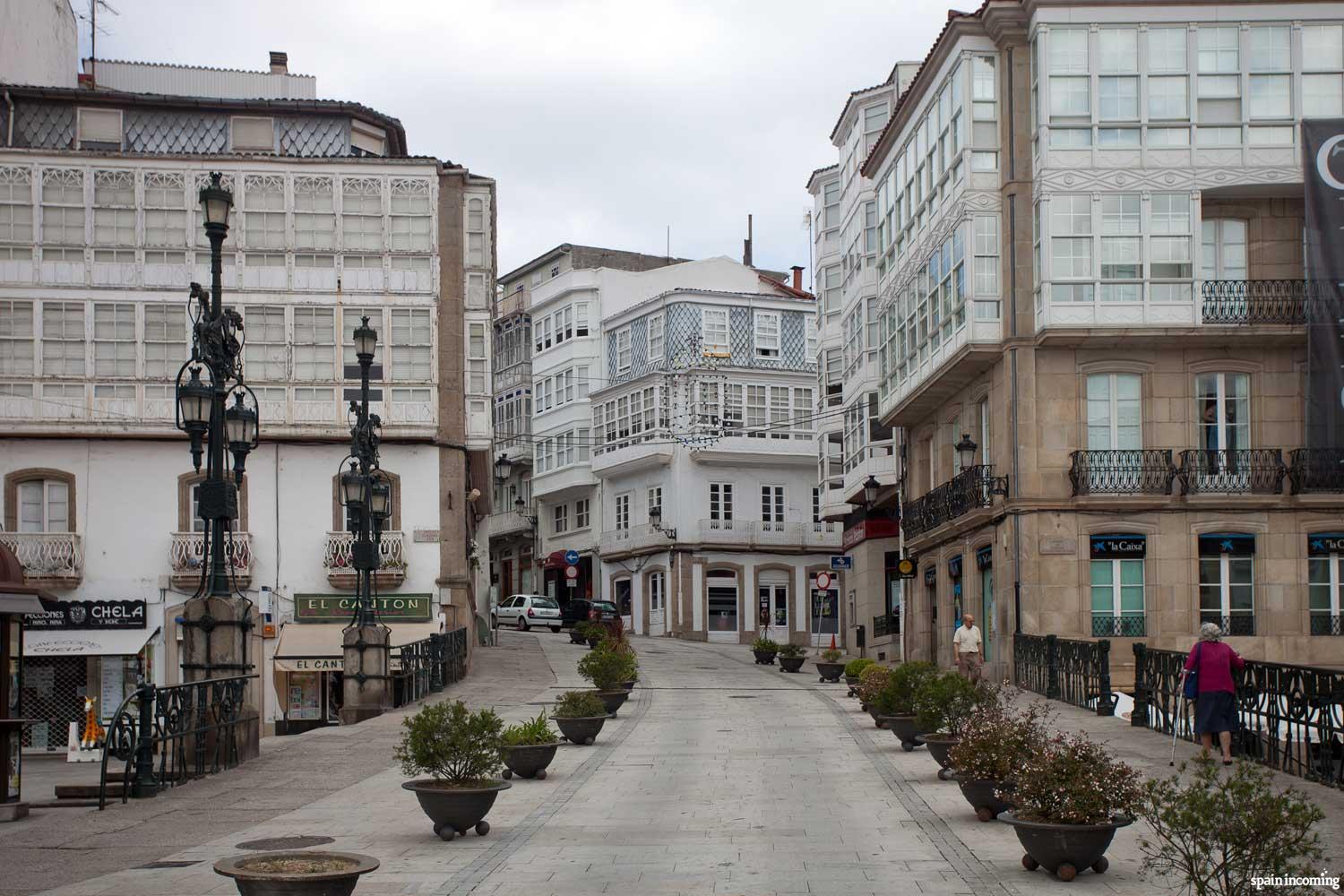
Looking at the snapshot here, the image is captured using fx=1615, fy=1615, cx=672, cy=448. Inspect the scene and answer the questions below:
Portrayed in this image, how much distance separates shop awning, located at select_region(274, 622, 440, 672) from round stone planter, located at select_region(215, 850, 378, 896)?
27968 millimetres

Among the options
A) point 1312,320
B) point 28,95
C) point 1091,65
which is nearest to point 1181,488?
point 1312,320

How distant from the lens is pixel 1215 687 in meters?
17.9

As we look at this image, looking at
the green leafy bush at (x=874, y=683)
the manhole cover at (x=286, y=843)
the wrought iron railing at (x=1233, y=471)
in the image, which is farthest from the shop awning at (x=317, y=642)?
Answer: the manhole cover at (x=286, y=843)

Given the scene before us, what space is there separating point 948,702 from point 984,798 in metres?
3.32

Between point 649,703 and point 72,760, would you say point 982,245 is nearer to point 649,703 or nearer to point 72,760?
point 649,703

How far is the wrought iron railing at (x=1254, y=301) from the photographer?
33.7m

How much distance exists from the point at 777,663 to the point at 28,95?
2590cm

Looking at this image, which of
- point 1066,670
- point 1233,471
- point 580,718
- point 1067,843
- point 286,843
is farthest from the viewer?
point 1233,471

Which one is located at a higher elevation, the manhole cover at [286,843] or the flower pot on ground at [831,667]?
the manhole cover at [286,843]

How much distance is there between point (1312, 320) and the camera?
32.2m

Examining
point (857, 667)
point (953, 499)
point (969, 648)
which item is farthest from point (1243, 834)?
point (953, 499)

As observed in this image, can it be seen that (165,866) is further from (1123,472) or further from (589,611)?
(589,611)

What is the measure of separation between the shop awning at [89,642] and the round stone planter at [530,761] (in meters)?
23.7

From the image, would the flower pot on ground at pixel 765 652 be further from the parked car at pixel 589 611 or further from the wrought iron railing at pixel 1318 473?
the wrought iron railing at pixel 1318 473
